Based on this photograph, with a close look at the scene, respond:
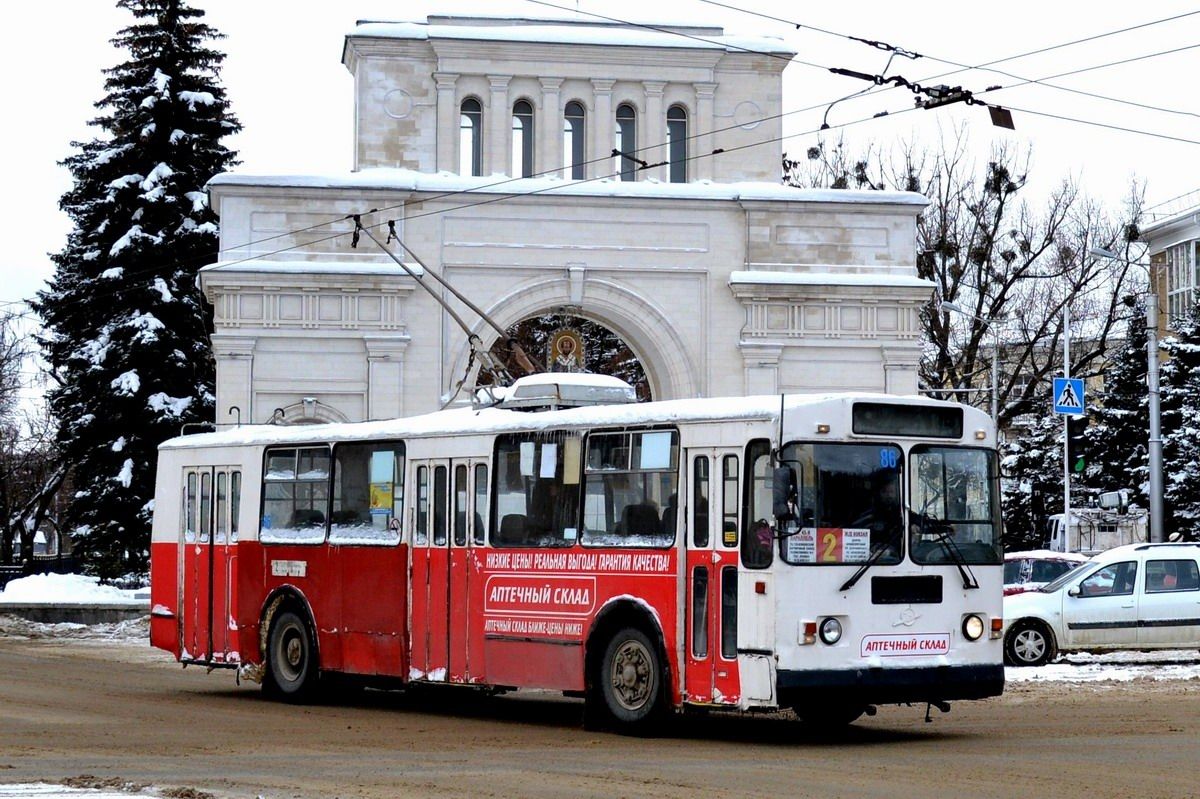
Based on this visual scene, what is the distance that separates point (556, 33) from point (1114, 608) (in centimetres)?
2786

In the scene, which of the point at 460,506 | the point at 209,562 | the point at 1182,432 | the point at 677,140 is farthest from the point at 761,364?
the point at 460,506

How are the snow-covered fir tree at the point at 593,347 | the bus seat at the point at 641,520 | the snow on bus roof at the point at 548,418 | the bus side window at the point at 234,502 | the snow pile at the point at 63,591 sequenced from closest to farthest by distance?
the snow on bus roof at the point at 548,418 < the bus seat at the point at 641,520 < the bus side window at the point at 234,502 < the snow pile at the point at 63,591 < the snow-covered fir tree at the point at 593,347

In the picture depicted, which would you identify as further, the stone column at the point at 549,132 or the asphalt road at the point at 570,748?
the stone column at the point at 549,132

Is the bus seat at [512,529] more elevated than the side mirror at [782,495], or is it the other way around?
the side mirror at [782,495]

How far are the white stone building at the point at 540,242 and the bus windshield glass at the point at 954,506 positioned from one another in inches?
1255

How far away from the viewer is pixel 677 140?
4928cm

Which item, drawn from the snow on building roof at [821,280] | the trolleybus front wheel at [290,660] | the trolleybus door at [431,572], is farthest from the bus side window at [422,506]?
the snow on building roof at [821,280]

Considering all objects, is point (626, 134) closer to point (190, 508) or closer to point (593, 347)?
point (593, 347)

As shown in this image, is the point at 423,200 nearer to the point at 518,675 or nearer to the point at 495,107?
the point at 495,107

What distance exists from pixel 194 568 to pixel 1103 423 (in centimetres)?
4191

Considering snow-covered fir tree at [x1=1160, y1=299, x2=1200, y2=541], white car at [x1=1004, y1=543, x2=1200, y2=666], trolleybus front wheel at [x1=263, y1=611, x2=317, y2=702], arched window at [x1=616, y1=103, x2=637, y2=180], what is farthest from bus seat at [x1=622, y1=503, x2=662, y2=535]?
snow-covered fir tree at [x1=1160, y1=299, x2=1200, y2=541]

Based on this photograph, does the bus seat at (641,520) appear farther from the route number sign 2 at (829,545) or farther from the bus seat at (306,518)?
the bus seat at (306,518)

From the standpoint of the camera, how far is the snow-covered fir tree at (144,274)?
47438mm

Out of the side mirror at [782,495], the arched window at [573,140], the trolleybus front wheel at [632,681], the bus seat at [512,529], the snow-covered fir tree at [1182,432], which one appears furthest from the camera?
the snow-covered fir tree at [1182,432]
